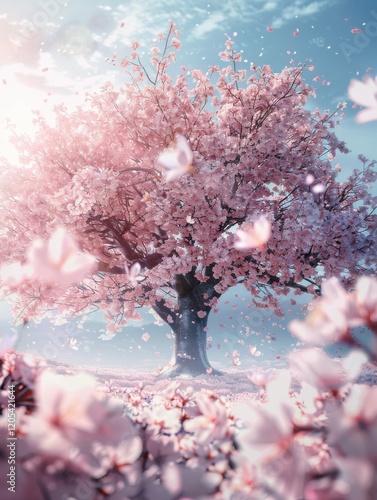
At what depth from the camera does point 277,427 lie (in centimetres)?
81

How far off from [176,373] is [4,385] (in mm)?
12392

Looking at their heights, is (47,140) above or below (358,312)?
above

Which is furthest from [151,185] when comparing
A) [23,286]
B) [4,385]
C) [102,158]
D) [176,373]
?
[4,385]

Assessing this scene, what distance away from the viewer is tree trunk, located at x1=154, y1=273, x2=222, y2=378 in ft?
43.9

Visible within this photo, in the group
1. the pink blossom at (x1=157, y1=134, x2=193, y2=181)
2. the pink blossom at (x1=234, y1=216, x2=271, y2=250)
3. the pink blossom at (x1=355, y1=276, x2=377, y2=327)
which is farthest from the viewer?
the pink blossom at (x1=157, y1=134, x2=193, y2=181)

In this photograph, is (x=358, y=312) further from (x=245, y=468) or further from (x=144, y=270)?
(x=144, y=270)

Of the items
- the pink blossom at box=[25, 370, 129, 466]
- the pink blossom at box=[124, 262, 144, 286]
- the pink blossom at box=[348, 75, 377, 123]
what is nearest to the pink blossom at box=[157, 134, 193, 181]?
the pink blossom at box=[124, 262, 144, 286]

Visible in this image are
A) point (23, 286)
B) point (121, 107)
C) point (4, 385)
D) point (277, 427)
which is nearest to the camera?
point (277, 427)

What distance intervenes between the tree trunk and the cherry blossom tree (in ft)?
3.96

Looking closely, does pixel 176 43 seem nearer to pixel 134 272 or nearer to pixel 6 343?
pixel 134 272

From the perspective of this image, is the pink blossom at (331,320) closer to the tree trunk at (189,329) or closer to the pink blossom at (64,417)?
the pink blossom at (64,417)

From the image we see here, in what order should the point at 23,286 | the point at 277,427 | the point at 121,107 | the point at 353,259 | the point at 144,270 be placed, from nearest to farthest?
the point at 277,427 < the point at 353,259 < the point at 121,107 < the point at 23,286 < the point at 144,270

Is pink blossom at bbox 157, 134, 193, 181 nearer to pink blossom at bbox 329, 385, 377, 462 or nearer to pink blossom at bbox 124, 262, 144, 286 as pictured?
pink blossom at bbox 124, 262, 144, 286

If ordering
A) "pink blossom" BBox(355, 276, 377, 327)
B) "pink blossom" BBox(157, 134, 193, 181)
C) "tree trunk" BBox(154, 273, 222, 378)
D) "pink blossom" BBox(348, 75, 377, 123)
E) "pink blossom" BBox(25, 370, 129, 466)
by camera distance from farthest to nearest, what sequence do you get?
"tree trunk" BBox(154, 273, 222, 378) → "pink blossom" BBox(157, 134, 193, 181) → "pink blossom" BBox(348, 75, 377, 123) → "pink blossom" BBox(355, 276, 377, 327) → "pink blossom" BBox(25, 370, 129, 466)
